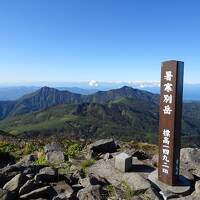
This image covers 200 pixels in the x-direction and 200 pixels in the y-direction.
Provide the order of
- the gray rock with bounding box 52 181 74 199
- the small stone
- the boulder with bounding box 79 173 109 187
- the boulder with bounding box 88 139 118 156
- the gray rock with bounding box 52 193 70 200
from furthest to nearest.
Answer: the boulder with bounding box 88 139 118 156, the small stone, the boulder with bounding box 79 173 109 187, the gray rock with bounding box 52 181 74 199, the gray rock with bounding box 52 193 70 200

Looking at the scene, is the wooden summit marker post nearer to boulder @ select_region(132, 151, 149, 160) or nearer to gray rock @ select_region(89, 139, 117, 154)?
boulder @ select_region(132, 151, 149, 160)

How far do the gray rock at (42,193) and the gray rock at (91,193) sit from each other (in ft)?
3.78

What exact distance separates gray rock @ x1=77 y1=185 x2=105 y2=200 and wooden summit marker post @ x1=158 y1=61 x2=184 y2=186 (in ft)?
11.8

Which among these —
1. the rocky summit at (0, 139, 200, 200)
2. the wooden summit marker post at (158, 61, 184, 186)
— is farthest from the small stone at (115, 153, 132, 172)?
the wooden summit marker post at (158, 61, 184, 186)

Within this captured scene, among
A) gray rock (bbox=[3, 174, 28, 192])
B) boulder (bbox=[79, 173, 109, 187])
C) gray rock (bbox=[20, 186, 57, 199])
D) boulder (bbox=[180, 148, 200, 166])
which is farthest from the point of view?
boulder (bbox=[180, 148, 200, 166])

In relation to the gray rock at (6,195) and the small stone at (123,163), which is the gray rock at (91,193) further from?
the small stone at (123,163)

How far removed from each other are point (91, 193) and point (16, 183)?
10.5ft

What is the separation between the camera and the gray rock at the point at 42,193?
1259cm

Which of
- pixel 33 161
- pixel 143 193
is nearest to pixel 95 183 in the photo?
pixel 143 193

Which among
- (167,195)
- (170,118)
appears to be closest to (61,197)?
(167,195)

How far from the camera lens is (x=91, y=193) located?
1266cm

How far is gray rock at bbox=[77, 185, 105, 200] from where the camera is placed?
1245 cm

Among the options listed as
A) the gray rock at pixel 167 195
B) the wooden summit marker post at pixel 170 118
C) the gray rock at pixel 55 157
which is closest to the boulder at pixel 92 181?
the gray rock at pixel 167 195

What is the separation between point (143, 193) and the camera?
1351 cm
